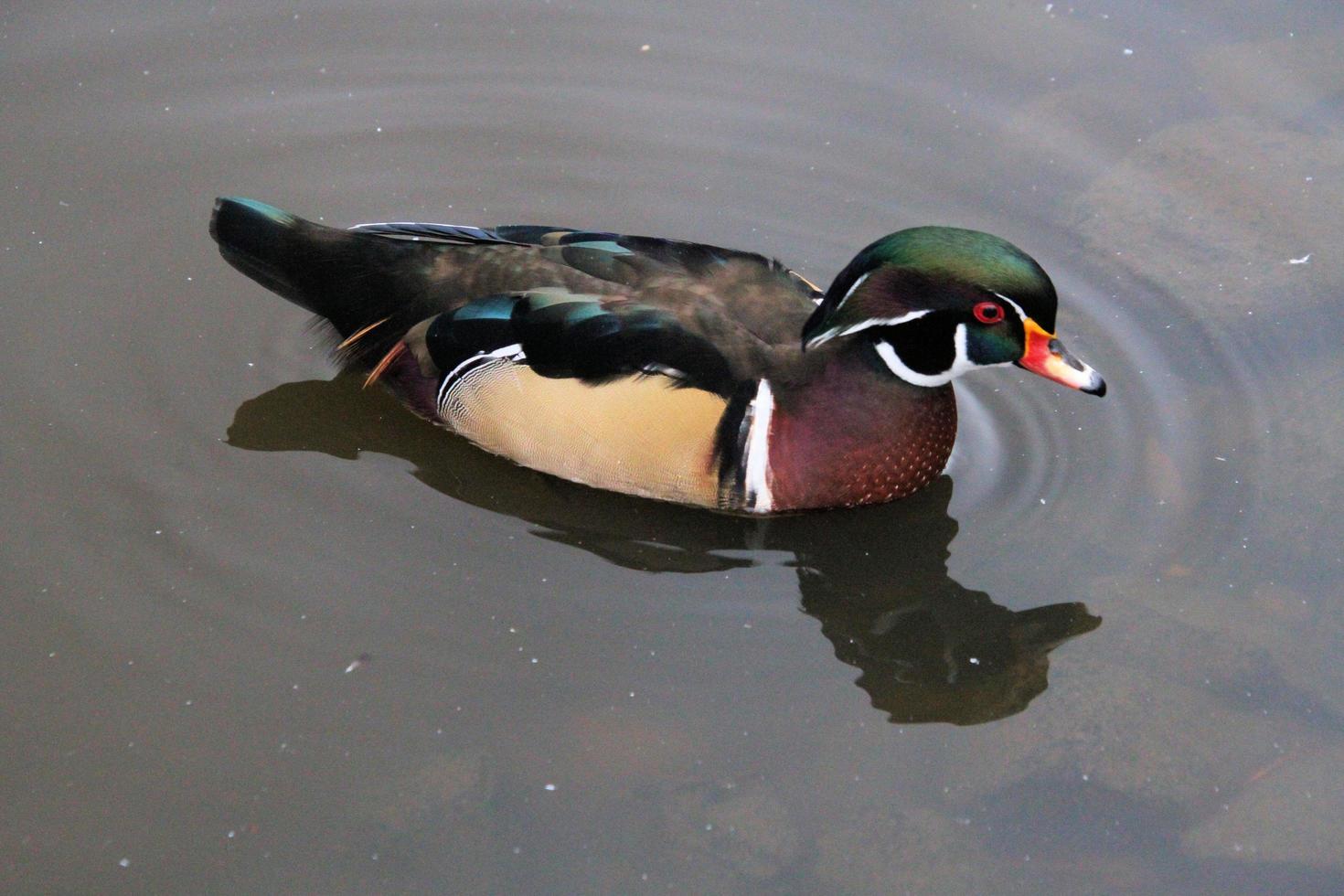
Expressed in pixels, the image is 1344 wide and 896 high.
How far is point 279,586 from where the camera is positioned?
444 cm

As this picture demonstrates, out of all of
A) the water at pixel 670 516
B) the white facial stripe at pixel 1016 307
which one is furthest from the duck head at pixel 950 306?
the water at pixel 670 516

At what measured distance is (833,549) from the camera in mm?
4742

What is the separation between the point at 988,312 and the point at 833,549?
2.86 ft

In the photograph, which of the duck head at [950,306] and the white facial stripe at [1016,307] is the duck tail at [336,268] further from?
the white facial stripe at [1016,307]

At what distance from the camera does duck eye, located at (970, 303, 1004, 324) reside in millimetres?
4480

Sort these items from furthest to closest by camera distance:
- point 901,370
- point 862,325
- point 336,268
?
point 336,268 < point 901,370 < point 862,325

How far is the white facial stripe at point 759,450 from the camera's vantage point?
4.55 m

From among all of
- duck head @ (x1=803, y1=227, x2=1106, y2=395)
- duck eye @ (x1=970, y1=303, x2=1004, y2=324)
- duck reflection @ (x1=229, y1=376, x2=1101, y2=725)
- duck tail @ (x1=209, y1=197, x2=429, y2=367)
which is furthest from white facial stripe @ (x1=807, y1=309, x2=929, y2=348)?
duck tail @ (x1=209, y1=197, x2=429, y2=367)

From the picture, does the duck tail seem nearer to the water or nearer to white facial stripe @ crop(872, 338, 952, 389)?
the water

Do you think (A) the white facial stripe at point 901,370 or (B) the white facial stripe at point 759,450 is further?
(A) the white facial stripe at point 901,370

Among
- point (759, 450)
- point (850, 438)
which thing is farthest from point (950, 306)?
point (759, 450)

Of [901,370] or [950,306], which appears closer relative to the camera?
[950,306]

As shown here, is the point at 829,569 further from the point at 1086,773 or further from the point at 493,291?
the point at 493,291

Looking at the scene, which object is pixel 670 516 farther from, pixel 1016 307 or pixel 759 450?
pixel 1016 307
